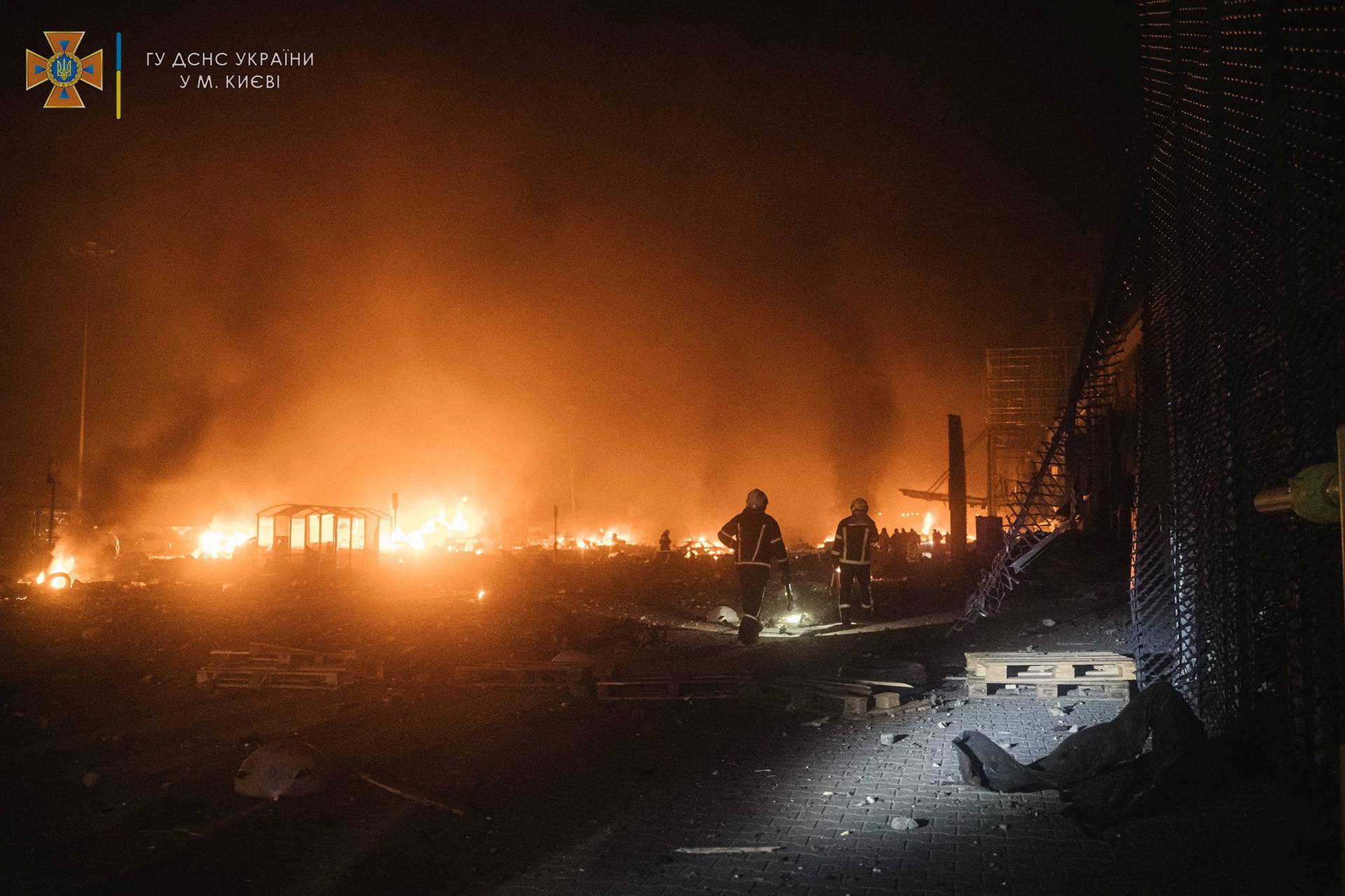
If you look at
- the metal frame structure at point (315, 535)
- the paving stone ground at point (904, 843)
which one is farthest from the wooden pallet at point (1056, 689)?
the metal frame structure at point (315, 535)

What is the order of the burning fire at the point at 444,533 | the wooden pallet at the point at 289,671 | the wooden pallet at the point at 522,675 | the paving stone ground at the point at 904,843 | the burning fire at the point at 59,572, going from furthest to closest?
the burning fire at the point at 444,533, the burning fire at the point at 59,572, the wooden pallet at the point at 289,671, the wooden pallet at the point at 522,675, the paving stone ground at the point at 904,843

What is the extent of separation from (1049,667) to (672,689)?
11.0 ft

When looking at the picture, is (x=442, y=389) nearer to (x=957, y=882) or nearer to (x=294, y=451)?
(x=294, y=451)

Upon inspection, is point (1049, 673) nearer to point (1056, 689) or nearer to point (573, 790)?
point (1056, 689)

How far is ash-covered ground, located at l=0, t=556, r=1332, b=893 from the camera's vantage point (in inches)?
152

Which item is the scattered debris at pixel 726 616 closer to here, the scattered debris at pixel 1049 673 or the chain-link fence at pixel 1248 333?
the scattered debris at pixel 1049 673

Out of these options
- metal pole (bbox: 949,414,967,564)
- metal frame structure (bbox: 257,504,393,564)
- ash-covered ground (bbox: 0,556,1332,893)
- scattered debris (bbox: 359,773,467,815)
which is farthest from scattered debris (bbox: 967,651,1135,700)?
metal frame structure (bbox: 257,504,393,564)

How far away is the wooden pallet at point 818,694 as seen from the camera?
6879 mm

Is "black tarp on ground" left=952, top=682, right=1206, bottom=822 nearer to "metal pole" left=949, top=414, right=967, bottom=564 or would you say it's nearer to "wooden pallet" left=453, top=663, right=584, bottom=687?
"wooden pallet" left=453, top=663, right=584, bottom=687

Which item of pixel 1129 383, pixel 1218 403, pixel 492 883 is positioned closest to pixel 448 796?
pixel 492 883

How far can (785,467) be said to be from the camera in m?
50.4

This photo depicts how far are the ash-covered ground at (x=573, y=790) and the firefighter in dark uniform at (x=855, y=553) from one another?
3.47ft

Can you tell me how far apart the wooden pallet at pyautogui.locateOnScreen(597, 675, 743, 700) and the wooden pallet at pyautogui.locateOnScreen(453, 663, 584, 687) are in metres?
0.43

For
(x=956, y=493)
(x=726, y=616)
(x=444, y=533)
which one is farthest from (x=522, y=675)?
(x=444, y=533)
